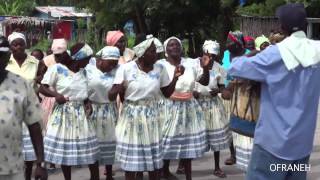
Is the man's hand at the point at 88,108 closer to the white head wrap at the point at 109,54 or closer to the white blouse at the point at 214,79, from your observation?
the white head wrap at the point at 109,54

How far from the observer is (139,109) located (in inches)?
231

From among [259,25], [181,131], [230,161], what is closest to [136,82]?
[181,131]

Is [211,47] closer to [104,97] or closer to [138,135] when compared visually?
[104,97]

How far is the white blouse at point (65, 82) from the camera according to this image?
6.07 meters

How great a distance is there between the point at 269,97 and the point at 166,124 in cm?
310

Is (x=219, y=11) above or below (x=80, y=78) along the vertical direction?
above

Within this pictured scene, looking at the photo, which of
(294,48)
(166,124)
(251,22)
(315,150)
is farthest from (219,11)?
(294,48)

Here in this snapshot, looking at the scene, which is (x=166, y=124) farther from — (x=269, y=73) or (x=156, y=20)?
(x=156, y=20)

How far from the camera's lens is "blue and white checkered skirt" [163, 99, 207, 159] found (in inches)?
264

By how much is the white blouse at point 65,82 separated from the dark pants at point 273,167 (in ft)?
8.85

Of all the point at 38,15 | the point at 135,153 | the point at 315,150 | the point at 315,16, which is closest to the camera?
the point at 135,153

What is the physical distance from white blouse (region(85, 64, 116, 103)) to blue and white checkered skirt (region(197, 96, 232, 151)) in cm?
130

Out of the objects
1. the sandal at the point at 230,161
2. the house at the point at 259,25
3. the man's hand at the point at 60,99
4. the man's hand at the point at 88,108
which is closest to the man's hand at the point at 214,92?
the sandal at the point at 230,161

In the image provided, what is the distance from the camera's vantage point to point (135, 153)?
589cm
